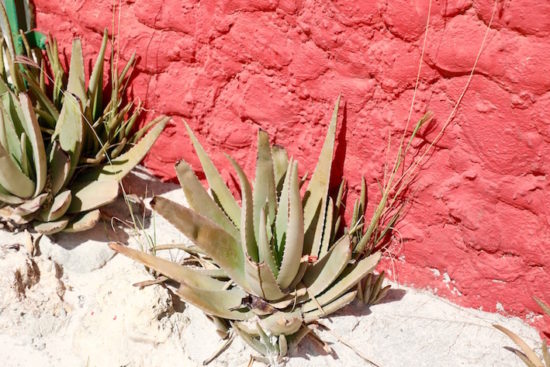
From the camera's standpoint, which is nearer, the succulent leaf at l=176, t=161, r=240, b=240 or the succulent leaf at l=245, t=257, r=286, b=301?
the succulent leaf at l=245, t=257, r=286, b=301

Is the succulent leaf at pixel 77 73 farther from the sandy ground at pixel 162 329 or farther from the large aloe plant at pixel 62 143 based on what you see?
the sandy ground at pixel 162 329

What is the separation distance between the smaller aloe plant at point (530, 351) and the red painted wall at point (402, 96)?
9cm

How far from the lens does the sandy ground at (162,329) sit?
2199mm

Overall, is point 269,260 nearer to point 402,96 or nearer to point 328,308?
point 328,308

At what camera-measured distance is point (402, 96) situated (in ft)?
7.04

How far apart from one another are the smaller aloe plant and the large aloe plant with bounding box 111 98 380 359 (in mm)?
519

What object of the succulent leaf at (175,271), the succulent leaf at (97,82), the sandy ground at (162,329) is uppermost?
the succulent leaf at (97,82)

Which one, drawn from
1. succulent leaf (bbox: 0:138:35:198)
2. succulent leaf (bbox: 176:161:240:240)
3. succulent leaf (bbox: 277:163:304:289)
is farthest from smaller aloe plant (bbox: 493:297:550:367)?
succulent leaf (bbox: 0:138:35:198)

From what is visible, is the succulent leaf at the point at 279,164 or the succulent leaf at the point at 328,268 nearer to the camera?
the succulent leaf at the point at 328,268

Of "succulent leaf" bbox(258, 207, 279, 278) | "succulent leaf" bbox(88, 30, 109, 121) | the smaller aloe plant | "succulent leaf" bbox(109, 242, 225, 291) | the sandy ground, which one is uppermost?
"succulent leaf" bbox(88, 30, 109, 121)

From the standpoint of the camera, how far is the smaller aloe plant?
2.01 meters

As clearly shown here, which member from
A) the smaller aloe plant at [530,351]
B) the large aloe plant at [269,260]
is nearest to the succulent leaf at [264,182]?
the large aloe plant at [269,260]

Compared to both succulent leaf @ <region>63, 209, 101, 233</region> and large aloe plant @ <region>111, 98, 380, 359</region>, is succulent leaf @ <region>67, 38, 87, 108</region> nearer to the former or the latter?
succulent leaf @ <region>63, 209, 101, 233</region>

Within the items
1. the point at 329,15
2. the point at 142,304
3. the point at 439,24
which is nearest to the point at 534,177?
the point at 439,24
